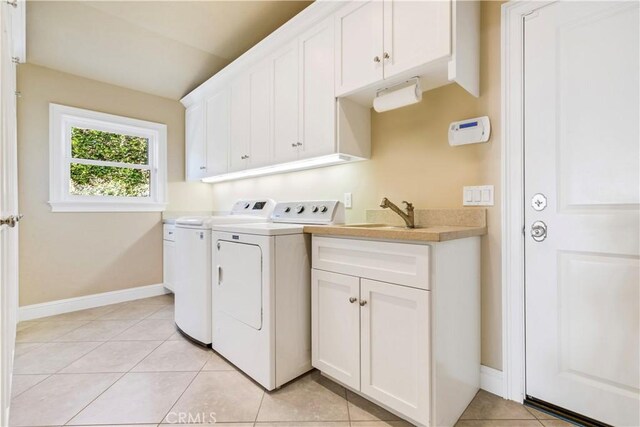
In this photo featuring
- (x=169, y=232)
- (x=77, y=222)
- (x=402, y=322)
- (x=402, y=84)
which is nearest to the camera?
(x=402, y=322)

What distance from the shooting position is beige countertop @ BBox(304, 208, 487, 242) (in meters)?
1.27

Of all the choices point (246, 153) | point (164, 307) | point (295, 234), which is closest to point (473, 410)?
point (295, 234)

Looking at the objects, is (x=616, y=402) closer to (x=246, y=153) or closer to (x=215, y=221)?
(x=215, y=221)

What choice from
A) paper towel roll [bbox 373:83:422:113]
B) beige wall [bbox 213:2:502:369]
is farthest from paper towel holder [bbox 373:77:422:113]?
beige wall [bbox 213:2:502:369]

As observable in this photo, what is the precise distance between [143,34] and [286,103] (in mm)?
1676

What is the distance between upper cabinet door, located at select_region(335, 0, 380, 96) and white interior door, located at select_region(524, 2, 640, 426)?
759 millimetres

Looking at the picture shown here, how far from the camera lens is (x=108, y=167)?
129 inches

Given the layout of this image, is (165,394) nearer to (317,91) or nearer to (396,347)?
(396,347)

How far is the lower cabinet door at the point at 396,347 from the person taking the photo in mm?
1271

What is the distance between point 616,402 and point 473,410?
23.2 inches

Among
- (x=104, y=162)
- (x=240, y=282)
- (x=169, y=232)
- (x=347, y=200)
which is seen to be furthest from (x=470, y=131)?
(x=104, y=162)

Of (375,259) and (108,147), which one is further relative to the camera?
(108,147)

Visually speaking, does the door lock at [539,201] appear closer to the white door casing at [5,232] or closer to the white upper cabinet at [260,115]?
the white upper cabinet at [260,115]

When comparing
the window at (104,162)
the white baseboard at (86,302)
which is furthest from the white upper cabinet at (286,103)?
the white baseboard at (86,302)
